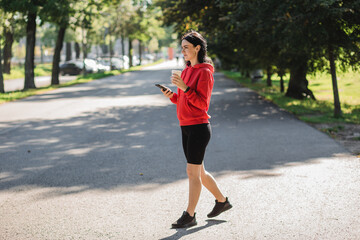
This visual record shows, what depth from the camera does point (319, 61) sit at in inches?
650

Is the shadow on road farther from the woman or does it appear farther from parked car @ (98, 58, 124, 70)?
parked car @ (98, 58, 124, 70)

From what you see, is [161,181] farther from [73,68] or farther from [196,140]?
[73,68]

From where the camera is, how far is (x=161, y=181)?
6156mm

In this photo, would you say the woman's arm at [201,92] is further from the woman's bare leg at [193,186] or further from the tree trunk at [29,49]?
the tree trunk at [29,49]

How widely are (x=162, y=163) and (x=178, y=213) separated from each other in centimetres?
251

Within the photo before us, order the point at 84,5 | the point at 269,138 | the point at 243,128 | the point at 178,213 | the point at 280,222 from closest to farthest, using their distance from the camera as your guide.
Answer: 1. the point at 280,222
2. the point at 178,213
3. the point at 269,138
4. the point at 243,128
5. the point at 84,5

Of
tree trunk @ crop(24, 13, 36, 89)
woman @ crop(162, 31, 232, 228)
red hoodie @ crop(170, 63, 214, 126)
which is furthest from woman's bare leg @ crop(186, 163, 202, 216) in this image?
tree trunk @ crop(24, 13, 36, 89)

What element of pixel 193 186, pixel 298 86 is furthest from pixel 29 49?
pixel 193 186

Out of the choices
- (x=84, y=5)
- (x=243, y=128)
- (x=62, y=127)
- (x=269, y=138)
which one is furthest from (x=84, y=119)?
(x=84, y=5)

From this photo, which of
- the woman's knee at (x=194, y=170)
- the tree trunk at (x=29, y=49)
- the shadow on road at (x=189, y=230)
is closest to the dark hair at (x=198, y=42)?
the woman's knee at (x=194, y=170)

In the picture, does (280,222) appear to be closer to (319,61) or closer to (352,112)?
(352,112)

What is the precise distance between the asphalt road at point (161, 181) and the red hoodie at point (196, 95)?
3.40 feet

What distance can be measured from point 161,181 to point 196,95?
2322mm

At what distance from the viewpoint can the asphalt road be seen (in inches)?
172
